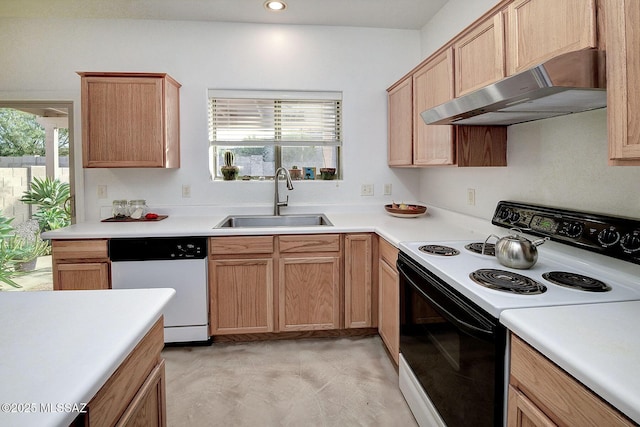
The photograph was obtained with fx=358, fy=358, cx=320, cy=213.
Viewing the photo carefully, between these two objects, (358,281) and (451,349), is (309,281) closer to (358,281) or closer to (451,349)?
(358,281)

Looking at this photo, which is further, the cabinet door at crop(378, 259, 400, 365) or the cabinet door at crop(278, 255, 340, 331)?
the cabinet door at crop(278, 255, 340, 331)

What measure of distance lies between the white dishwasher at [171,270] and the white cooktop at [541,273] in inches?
55.2

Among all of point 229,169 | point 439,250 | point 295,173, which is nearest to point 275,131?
point 295,173

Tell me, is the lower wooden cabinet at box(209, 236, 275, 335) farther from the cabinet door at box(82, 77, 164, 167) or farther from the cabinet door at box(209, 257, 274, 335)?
the cabinet door at box(82, 77, 164, 167)

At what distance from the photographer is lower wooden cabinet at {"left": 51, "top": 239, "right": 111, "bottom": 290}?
237cm

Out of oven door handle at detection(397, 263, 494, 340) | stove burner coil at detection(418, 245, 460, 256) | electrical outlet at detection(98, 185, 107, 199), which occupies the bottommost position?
oven door handle at detection(397, 263, 494, 340)

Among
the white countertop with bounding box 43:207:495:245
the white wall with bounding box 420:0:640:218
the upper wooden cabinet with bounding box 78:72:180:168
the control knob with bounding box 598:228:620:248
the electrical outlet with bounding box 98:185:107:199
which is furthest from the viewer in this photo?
the electrical outlet with bounding box 98:185:107:199

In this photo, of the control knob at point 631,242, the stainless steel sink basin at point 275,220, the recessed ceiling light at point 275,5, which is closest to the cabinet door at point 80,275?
the stainless steel sink basin at point 275,220

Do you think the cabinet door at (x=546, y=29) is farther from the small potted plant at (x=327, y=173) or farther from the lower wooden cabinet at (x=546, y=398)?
the small potted plant at (x=327, y=173)

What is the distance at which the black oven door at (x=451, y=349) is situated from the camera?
3.56ft

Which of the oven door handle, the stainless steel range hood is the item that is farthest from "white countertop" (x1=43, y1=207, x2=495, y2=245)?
the stainless steel range hood

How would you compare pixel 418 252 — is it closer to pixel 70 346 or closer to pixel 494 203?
pixel 494 203

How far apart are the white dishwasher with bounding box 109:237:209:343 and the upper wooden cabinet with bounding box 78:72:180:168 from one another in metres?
0.69

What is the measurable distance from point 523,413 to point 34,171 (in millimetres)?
3674
